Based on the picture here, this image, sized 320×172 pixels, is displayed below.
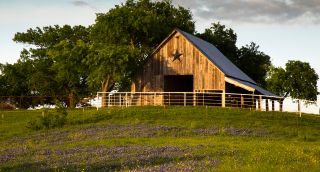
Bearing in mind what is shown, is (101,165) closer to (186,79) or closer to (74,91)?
(186,79)

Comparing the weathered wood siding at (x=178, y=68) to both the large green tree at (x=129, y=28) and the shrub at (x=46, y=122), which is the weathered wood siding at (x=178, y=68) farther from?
the shrub at (x=46, y=122)

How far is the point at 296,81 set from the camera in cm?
4934

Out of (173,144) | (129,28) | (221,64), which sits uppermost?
(129,28)

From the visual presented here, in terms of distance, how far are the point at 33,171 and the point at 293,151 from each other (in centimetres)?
Result: 905

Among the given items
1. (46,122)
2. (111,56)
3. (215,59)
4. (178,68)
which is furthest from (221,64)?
(46,122)

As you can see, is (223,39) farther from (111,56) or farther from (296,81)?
(111,56)

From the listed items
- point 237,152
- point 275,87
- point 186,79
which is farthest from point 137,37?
point 237,152

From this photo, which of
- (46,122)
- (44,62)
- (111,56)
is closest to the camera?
(46,122)

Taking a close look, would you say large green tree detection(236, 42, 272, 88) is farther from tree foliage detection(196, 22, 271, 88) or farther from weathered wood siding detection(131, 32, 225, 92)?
weathered wood siding detection(131, 32, 225, 92)

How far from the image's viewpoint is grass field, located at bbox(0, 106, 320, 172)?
9.52m

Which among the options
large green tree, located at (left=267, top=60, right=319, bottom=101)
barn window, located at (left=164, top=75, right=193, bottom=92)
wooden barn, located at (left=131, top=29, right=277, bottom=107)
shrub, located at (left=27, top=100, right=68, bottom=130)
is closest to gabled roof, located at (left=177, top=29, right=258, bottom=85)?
wooden barn, located at (left=131, top=29, right=277, bottom=107)

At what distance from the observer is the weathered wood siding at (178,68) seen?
3153 centimetres

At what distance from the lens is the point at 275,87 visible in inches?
1969

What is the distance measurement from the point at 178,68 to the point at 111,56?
7282mm
